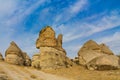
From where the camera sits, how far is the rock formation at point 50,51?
44.2 metres

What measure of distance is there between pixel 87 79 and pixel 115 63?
487 inches

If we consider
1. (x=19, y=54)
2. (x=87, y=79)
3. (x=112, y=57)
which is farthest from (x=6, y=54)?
(x=87, y=79)

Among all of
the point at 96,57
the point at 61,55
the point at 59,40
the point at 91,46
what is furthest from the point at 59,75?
the point at 91,46

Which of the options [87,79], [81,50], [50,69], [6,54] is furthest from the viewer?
[6,54]

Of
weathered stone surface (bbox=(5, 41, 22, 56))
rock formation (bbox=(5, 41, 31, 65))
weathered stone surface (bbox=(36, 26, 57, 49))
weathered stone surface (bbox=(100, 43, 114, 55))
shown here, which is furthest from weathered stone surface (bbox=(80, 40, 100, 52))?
weathered stone surface (bbox=(5, 41, 22, 56))

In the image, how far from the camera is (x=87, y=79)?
28.6 meters

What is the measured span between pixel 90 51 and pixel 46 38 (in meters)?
8.50

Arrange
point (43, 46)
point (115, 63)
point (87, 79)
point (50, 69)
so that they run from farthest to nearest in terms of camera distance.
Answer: point (43, 46)
point (50, 69)
point (115, 63)
point (87, 79)

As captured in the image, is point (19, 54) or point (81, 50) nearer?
point (81, 50)

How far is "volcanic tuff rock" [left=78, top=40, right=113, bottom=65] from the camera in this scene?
1811 inches

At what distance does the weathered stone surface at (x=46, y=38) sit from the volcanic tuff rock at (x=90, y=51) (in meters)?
6.04

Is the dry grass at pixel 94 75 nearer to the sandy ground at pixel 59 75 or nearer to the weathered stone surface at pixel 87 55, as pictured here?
the sandy ground at pixel 59 75

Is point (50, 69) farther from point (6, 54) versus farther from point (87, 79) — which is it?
point (6, 54)

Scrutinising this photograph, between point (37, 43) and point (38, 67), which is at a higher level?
point (37, 43)
